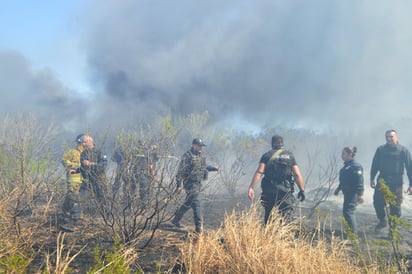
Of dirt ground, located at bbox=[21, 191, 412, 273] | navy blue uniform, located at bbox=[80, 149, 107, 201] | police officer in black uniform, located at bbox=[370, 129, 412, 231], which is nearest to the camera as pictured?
dirt ground, located at bbox=[21, 191, 412, 273]

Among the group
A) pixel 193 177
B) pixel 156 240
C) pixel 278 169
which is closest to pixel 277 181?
pixel 278 169

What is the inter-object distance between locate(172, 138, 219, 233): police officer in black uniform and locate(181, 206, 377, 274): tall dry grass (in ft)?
2.96

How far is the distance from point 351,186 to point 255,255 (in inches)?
115

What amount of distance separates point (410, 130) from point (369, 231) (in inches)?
471

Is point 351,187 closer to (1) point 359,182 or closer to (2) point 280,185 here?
(1) point 359,182

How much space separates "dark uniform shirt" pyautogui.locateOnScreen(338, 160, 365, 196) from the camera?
214 inches

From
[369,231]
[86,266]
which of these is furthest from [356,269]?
[369,231]

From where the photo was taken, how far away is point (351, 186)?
5.50 m

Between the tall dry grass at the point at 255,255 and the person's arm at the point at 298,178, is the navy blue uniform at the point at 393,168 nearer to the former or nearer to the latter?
the person's arm at the point at 298,178

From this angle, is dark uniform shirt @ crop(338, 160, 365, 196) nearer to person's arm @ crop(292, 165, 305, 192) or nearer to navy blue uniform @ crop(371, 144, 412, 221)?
navy blue uniform @ crop(371, 144, 412, 221)

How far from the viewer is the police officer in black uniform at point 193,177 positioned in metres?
4.50

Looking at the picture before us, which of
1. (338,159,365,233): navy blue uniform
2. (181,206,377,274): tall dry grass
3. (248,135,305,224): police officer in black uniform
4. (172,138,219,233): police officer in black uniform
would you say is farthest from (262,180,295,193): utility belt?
(181,206,377,274): tall dry grass

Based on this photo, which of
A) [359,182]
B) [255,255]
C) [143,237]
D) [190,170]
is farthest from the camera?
[359,182]

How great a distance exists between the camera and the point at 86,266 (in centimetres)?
371
